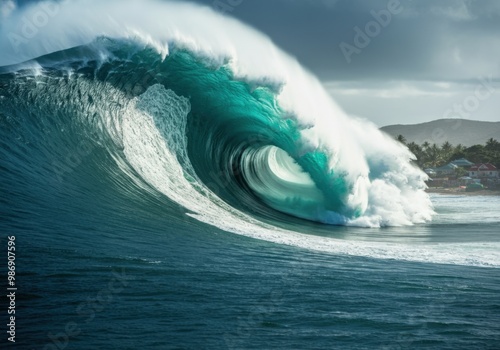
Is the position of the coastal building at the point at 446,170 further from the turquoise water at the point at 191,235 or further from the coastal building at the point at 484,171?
the turquoise water at the point at 191,235

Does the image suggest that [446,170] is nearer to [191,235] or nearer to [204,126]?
[204,126]

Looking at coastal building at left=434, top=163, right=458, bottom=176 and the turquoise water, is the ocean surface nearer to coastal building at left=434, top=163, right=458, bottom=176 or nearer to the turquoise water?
the turquoise water

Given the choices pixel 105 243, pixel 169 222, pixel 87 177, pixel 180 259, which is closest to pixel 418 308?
pixel 180 259

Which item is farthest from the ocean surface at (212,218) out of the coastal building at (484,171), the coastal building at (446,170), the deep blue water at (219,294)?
the coastal building at (446,170)

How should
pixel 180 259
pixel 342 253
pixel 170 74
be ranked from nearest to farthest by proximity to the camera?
pixel 180 259 < pixel 342 253 < pixel 170 74

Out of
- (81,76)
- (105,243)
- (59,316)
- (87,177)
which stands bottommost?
(59,316)

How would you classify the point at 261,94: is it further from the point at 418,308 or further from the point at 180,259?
Result: the point at 418,308

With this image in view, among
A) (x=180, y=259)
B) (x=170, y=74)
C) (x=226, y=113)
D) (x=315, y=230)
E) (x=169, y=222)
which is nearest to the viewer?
(x=180, y=259)

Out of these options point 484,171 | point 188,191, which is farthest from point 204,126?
point 484,171
